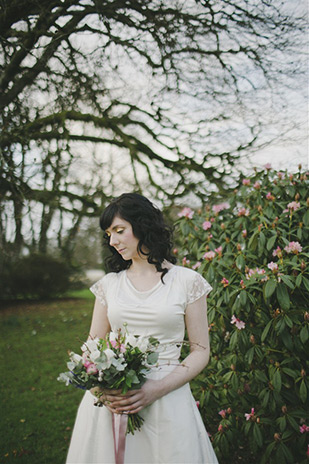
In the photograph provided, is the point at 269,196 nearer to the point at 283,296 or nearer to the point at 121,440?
the point at 283,296

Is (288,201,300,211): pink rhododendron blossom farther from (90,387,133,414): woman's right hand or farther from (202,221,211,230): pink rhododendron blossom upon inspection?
(90,387,133,414): woman's right hand

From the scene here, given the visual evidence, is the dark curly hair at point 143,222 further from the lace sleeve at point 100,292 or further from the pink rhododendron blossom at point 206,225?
the pink rhododendron blossom at point 206,225

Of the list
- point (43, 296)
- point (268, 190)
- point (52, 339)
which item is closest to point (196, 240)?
point (268, 190)

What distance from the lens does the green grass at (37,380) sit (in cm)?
351

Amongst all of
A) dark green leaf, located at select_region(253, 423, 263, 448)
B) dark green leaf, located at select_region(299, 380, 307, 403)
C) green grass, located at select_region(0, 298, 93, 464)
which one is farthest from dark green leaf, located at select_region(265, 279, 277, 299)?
green grass, located at select_region(0, 298, 93, 464)

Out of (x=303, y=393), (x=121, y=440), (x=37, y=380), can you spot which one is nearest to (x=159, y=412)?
Answer: (x=121, y=440)

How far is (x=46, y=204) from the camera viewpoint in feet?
15.9

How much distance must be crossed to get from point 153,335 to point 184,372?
8.6 inches

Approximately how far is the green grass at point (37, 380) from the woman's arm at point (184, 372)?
13.3 inches

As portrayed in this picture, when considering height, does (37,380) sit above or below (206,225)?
below

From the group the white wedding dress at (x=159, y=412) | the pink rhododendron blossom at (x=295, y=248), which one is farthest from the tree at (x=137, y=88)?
the pink rhododendron blossom at (x=295, y=248)

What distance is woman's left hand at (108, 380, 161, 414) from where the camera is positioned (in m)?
1.50

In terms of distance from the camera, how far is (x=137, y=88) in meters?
4.88

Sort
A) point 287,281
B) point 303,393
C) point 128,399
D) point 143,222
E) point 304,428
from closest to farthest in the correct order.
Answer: point 128,399
point 143,222
point 287,281
point 303,393
point 304,428
